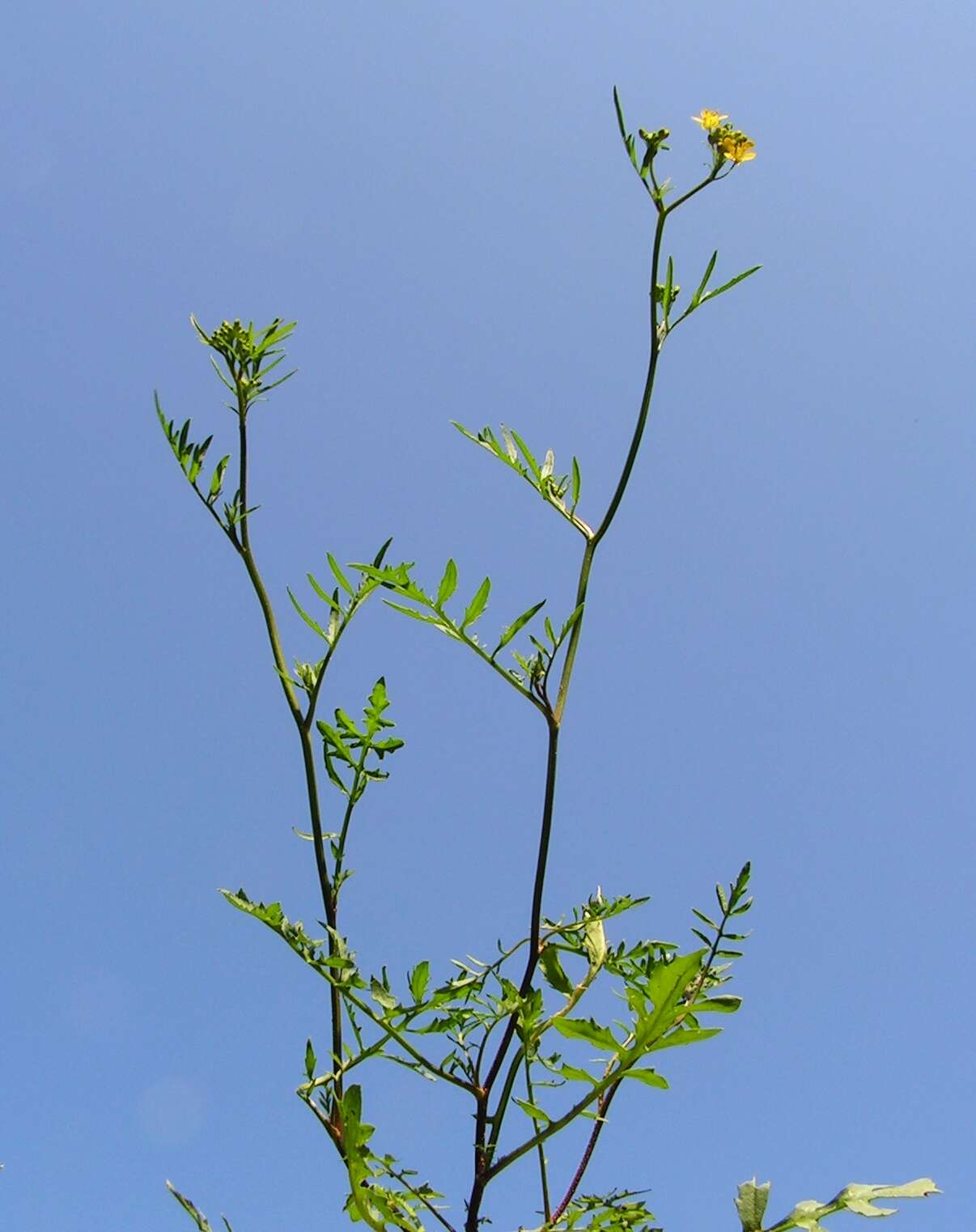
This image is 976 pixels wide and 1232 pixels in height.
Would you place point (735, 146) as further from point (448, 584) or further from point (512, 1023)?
point (512, 1023)

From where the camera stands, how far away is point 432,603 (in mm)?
1405

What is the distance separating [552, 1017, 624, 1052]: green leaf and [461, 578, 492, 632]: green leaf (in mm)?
549

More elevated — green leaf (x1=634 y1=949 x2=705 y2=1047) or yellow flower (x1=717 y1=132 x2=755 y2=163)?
yellow flower (x1=717 y1=132 x2=755 y2=163)

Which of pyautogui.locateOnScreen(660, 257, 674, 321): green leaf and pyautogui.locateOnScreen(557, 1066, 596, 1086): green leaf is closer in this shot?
pyautogui.locateOnScreen(557, 1066, 596, 1086): green leaf

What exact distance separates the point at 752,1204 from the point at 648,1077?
0.35 metres

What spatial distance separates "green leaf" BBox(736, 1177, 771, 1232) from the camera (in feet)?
4.16

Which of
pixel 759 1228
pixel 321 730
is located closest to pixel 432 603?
pixel 321 730

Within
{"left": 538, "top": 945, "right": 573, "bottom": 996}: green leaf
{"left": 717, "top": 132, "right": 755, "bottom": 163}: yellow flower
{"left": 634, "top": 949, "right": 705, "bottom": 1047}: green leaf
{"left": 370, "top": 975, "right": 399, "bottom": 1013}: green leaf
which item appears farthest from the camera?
{"left": 717, "top": 132, "right": 755, "bottom": 163}: yellow flower

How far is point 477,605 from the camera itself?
4.72 ft

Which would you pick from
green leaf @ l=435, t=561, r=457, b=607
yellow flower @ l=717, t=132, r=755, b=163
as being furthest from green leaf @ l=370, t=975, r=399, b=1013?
yellow flower @ l=717, t=132, r=755, b=163

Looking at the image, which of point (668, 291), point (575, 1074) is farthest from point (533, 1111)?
point (668, 291)

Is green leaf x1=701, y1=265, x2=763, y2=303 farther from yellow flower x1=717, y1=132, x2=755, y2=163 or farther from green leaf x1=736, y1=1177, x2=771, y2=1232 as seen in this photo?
green leaf x1=736, y1=1177, x2=771, y2=1232

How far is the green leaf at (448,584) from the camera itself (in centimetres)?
143

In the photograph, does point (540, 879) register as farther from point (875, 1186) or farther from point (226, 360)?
point (226, 360)
